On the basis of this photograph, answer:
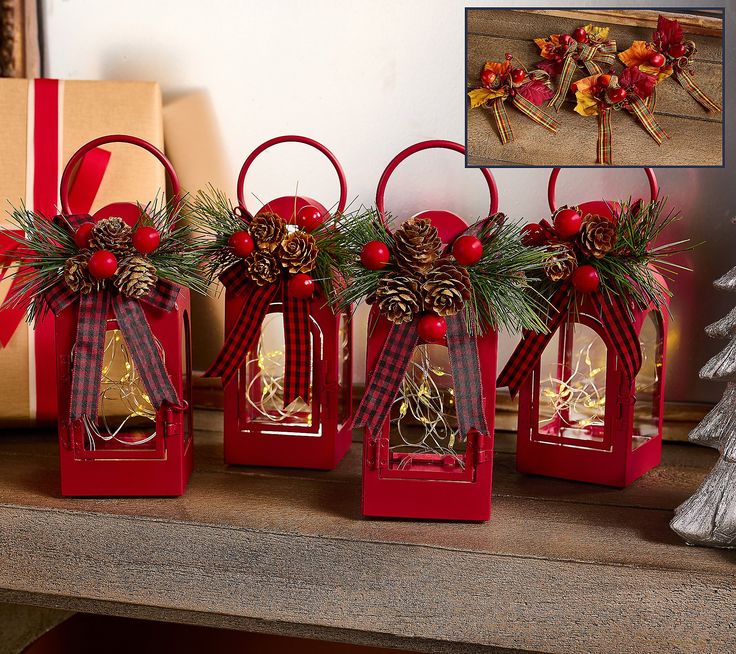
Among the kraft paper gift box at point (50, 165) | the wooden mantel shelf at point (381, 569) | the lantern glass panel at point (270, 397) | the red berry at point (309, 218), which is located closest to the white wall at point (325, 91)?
the kraft paper gift box at point (50, 165)

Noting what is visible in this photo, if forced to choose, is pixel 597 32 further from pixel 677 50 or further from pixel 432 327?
pixel 432 327

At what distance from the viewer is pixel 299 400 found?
108 centimetres

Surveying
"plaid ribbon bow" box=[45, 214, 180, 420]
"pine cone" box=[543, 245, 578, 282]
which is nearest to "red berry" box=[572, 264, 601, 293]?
"pine cone" box=[543, 245, 578, 282]

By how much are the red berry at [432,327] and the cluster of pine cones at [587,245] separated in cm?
15

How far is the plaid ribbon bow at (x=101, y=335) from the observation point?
0.85 meters

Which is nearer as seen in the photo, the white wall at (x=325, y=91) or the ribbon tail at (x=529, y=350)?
the ribbon tail at (x=529, y=350)

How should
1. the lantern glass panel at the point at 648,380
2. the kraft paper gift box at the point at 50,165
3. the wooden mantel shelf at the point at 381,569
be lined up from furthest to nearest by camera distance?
the kraft paper gift box at the point at 50,165
the lantern glass panel at the point at 648,380
the wooden mantel shelf at the point at 381,569

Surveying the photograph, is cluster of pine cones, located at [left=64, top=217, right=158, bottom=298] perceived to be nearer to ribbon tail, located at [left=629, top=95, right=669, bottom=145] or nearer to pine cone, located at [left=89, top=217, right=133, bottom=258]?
pine cone, located at [left=89, top=217, right=133, bottom=258]

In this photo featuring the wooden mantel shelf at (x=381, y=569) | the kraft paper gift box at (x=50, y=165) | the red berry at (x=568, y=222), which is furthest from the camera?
the kraft paper gift box at (x=50, y=165)

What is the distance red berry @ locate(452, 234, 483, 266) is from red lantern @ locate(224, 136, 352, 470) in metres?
0.21

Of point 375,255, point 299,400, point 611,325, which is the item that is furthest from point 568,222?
point 299,400

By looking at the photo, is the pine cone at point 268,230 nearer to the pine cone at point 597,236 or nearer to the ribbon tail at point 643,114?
the pine cone at point 597,236

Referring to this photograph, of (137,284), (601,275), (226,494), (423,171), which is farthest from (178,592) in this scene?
(423,171)

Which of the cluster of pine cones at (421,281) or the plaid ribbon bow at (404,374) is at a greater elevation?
the cluster of pine cones at (421,281)
